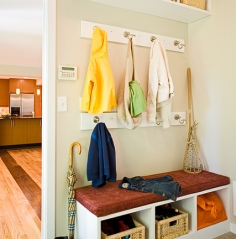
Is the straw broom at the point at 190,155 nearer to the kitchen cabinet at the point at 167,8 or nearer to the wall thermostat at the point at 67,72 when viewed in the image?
the kitchen cabinet at the point at 167,8

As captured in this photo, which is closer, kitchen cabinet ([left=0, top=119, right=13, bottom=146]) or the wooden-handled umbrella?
the wooden-handled umbrella

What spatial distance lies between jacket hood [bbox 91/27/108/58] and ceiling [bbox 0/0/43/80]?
1.07 m

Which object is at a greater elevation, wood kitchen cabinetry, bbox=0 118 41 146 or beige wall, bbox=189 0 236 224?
beige wall, bbox=189 0 236 224

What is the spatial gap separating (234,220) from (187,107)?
1122 millimetres

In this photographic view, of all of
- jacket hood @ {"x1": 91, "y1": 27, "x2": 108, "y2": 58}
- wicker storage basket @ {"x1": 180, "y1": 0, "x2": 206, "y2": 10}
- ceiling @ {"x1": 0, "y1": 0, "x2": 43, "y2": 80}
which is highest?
ceiling @ {"x1": 0, "y1": 0, "x2": 43, "y2": 80}

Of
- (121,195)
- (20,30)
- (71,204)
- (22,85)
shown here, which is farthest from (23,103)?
(121,195)

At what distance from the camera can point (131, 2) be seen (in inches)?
78.7

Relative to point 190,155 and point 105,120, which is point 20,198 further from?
point 190,155

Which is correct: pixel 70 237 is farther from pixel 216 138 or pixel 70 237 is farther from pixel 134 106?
pixel 216 138

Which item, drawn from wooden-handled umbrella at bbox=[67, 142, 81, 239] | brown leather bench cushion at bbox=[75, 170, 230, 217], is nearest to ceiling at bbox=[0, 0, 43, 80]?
wooden-handled umbrella at bbox=[67, 142, 81, 239]

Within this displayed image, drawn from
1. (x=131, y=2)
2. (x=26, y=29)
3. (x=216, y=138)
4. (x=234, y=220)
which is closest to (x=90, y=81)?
(x=131, y=2)

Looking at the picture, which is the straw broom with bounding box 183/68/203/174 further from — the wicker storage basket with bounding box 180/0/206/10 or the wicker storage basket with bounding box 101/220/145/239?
the wicker storage basket with bounding box 101/220/145/239

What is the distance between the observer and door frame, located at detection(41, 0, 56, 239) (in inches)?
70.1

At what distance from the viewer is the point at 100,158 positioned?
178cm
